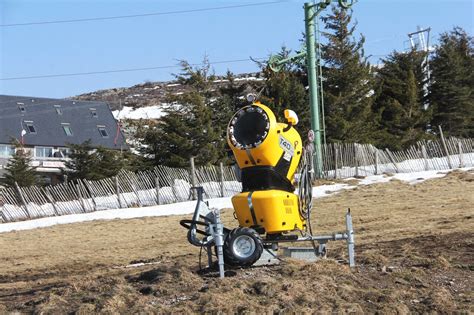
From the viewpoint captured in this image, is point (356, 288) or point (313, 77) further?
point (313, 77)

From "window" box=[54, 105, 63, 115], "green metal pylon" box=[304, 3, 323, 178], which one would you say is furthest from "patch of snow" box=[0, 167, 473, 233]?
"window" box=[54, 105, 63, 115]

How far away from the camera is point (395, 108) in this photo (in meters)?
41.5

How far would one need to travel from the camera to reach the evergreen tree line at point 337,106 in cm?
3791

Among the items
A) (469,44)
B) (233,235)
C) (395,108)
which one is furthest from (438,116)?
(233,235)

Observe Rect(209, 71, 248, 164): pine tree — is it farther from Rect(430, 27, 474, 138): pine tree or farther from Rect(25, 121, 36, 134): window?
Rect(25, 121, 36, 134): window

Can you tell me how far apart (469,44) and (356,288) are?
4965 cm

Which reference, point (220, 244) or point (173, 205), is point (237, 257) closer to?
point (220, 244)

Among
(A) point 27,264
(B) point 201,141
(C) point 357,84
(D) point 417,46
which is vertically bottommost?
(A) point 27,264

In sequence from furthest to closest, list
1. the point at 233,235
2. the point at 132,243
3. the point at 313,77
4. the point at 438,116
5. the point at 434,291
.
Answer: the point at 438,116 < the point at 313,77 < the point at 132,243 < the point at 233,235 < the point at 434,291

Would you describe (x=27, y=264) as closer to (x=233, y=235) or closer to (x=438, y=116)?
(x=233, y=235)

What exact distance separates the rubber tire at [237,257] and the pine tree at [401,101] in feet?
102

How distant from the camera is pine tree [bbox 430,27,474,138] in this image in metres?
43.2

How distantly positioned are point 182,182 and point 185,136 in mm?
8919

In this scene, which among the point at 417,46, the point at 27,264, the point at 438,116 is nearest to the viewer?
the point at 27,264
